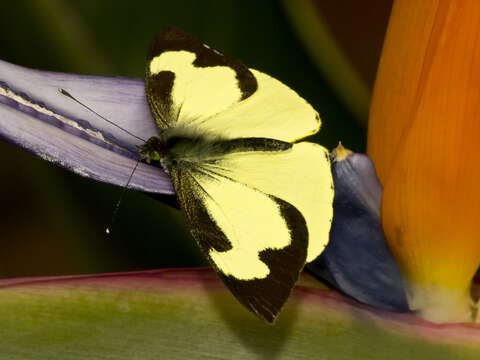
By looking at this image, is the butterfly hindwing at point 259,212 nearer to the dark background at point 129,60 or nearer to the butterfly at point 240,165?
the butterfly at point 240,165

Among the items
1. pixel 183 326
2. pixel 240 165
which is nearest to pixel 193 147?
pixel 240 165

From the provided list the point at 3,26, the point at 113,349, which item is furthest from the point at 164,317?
the point at 3,26

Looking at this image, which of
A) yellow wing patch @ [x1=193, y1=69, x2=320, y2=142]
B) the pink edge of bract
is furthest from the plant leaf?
yellow wing patch @ [x1=193, y1=69, x2=320, y2=142]

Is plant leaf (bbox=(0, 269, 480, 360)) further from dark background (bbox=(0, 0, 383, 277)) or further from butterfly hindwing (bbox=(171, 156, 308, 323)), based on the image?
dark background (bbox=(0, 0, 383, 277))

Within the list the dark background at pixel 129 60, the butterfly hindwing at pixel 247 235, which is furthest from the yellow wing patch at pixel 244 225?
the dark background at pixel 129 60

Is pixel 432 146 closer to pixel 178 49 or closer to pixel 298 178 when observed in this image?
pixel 298 178

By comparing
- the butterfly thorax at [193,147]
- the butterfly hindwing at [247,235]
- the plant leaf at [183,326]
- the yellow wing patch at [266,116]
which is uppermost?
the yellow wing patch at [266,116]
